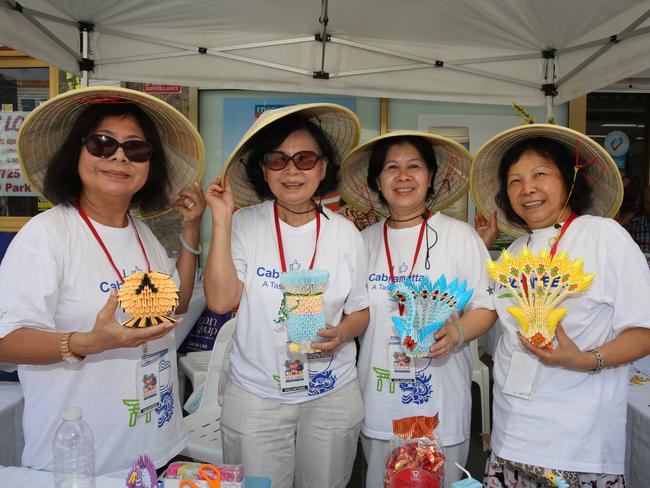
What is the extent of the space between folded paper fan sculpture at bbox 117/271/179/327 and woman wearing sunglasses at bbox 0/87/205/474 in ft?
0.12

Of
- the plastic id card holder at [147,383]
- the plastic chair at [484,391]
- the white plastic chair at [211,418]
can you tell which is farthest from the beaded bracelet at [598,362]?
the white plastic chair at [211,418]

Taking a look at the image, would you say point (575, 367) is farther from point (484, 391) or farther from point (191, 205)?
point (484, 391)

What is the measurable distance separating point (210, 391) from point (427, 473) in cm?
243

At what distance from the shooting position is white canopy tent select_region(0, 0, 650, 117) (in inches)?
112

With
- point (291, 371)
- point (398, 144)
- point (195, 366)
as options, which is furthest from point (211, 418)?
point (398, 144)

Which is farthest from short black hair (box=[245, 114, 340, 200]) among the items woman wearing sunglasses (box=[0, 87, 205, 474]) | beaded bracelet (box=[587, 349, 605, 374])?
beaded bracelet (box=[587, 349, 605, 374])

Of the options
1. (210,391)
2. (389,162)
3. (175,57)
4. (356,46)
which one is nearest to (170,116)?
(389,162)

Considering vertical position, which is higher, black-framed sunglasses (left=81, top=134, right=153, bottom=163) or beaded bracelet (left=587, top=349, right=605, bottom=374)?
black-framed sunglasses (left=81, top=134, right=153, bottom=163)

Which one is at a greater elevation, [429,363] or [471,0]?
[471,0]

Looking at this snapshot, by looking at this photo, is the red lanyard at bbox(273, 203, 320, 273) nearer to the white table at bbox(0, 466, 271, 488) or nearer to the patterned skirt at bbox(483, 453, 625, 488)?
the white table at bbox(0, 466, 271, 488)

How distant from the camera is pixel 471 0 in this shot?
9.20ft

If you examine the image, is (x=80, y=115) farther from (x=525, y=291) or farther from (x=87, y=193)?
(x=525, y=291)

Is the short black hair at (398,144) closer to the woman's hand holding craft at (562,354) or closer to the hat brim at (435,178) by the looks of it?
the hat brim at (435,178)

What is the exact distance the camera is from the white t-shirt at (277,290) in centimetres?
194
